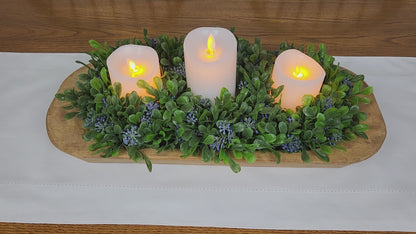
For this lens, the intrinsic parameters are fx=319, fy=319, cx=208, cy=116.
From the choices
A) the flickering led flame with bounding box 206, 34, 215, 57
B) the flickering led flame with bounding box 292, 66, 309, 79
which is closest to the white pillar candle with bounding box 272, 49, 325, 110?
the flickering led flame with bounding box 292, 66, 309, 79

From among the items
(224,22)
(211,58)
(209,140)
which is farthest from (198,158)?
(224,22)

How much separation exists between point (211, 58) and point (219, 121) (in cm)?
10

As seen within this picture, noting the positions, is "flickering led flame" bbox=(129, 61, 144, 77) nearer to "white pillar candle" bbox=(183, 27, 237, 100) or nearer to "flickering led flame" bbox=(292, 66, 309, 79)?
"white pillar candle" bbox=(183, 27, 237, 100)

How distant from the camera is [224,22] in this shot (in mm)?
872

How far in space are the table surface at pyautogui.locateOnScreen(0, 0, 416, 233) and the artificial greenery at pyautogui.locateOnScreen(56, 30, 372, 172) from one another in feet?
0.98

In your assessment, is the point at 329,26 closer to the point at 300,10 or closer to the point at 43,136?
the point at 300,10

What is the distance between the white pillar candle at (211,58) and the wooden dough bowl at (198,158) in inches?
4.8

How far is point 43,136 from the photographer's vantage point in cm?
60

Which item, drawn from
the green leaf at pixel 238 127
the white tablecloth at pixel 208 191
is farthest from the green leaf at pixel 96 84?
the green leaf at pixel 238 127

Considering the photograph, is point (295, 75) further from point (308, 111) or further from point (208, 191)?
point (208, 191)

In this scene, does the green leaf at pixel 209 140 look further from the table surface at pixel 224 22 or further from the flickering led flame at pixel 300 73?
the table surface at pixel 224 22

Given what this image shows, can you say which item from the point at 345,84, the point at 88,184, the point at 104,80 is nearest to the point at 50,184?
the point at 88,184

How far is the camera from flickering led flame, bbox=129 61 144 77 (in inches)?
20.6

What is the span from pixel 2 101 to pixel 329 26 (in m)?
0.80
